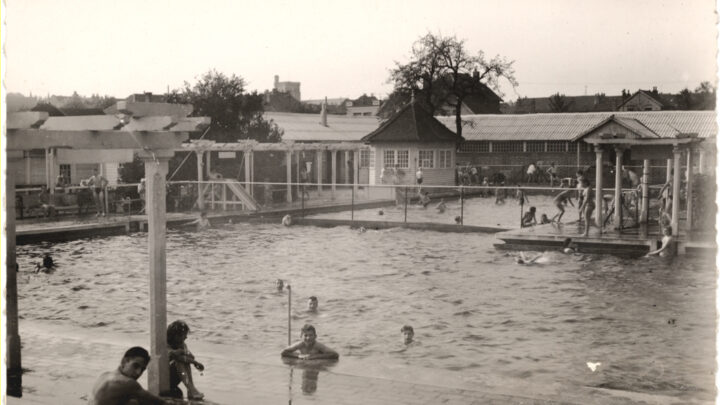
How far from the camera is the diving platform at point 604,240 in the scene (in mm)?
18703

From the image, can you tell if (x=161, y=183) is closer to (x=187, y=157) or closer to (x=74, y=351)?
(x=74, y=351)

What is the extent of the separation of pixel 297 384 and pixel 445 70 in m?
35.4

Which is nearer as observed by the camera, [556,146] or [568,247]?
[568,247]

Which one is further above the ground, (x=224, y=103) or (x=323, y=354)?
(x=224, y=103)

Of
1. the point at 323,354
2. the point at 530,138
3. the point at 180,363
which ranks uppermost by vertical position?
the point at 530,138

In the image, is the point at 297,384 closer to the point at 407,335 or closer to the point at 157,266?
the point at 157,266

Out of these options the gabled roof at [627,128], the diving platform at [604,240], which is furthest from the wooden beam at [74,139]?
the gabled roof at [627,128]

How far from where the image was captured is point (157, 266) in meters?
8.02

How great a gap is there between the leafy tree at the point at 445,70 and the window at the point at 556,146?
8497 mm

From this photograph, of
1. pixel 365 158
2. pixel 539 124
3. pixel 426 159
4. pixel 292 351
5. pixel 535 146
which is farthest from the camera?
pixel 539 124

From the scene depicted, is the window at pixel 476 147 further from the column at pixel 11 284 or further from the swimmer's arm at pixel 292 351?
the column at pixel 11 284

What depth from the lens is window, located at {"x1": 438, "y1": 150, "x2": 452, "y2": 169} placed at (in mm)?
42438

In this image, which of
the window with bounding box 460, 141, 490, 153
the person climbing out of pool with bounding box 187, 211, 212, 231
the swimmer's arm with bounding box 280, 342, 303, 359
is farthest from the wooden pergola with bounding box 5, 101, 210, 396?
the window with bounding box 460, 141, 490, 153

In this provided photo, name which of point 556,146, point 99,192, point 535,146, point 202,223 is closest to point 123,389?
point 202,223
